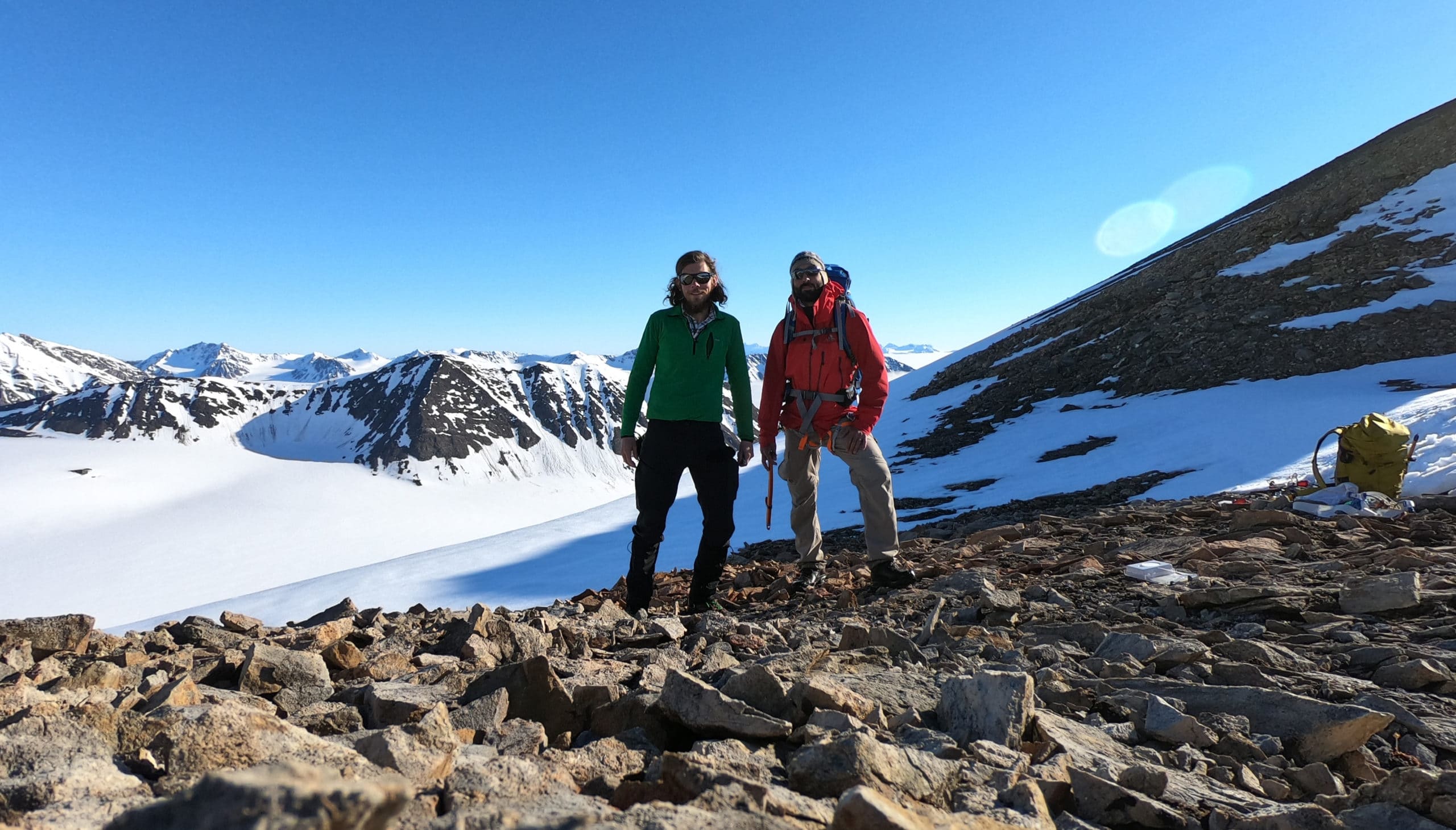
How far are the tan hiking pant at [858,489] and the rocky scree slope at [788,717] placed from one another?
3.59ft

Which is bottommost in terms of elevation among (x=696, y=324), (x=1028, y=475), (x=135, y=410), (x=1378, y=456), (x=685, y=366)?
(x=1028, y=475)

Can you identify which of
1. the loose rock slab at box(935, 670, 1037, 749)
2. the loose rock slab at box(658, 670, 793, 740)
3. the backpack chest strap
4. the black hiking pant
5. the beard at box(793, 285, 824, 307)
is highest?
the beard at box(793, 285, 824, 307)

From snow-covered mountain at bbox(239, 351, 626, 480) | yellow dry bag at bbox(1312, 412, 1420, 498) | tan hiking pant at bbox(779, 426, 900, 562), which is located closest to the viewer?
tan hiking pant at bbox(779, 426, 900, 562)

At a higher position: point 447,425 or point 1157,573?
A: point 447,425

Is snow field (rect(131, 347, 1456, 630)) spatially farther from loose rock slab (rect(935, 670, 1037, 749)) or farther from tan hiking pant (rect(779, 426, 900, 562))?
loose rock slab (rect(935, 670, 1037, 749))

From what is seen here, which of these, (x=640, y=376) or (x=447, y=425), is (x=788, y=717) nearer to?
(x=640, y=376)

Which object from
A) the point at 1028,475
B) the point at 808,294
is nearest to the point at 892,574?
the point at 808,294

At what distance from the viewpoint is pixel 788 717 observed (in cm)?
231

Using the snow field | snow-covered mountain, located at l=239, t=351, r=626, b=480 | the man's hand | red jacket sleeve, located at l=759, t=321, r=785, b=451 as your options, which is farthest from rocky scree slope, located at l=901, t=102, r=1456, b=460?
snow-covered mountain, located at l=239, t=351, r=626, b=480

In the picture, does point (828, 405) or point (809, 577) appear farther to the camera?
point (809, 577)

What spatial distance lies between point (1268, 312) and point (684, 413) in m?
29.4

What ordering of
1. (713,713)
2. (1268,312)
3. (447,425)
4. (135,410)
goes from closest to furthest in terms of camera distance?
(713,713) < (1268,312) < (135,410) < (447,425)

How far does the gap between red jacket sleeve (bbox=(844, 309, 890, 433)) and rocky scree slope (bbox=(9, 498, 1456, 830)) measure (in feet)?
5.05

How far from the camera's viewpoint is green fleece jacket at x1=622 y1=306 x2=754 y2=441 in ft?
15.6
